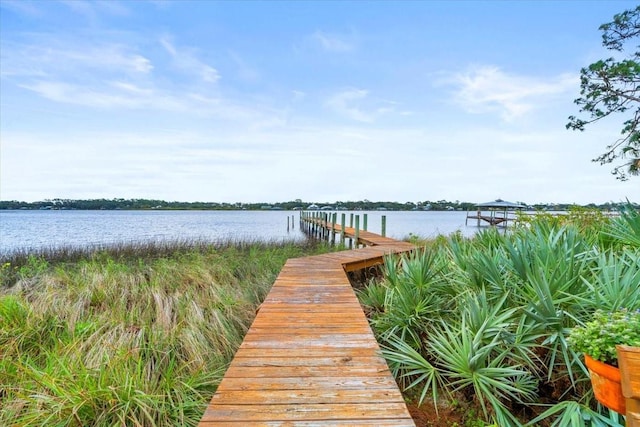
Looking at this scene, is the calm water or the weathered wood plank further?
the calm water

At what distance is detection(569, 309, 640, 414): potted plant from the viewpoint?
5.06ft

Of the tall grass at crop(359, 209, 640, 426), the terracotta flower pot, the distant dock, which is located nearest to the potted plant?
the terracotta flower pot

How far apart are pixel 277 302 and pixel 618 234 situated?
4.23m

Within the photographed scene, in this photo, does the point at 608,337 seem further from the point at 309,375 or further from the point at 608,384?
the point at 309,375

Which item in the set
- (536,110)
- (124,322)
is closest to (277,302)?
(124,322)

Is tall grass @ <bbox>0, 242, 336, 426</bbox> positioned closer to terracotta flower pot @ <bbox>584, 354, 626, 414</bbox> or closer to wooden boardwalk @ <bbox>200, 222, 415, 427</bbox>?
wooden boardwalk @ <bbox>200, 222, 415, 427</bbox>

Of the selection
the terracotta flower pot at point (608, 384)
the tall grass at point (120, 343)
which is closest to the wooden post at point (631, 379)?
the terracotta flower pot at point (608, 384)

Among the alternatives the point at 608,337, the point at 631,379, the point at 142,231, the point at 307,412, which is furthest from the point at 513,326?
the point at 142,231

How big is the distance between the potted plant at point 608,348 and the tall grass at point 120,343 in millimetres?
2666

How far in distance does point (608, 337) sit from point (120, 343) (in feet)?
14.0

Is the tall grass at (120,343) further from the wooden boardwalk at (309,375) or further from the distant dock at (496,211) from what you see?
the distant dock at (496,211)

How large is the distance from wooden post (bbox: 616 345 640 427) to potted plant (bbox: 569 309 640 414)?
0.52 feet

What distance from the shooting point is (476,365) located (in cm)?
262

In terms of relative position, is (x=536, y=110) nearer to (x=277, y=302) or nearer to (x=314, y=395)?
(x=277, y=302)
